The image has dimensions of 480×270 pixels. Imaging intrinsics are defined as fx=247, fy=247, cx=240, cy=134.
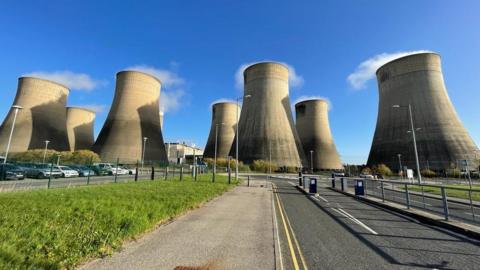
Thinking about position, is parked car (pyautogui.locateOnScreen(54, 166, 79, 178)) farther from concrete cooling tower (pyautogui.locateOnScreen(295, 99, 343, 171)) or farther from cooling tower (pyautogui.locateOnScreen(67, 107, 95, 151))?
concrete cooling tower (pyautogui.locateOnScreen(295, 99, 343, 171))

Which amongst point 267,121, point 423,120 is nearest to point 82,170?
point 267,121

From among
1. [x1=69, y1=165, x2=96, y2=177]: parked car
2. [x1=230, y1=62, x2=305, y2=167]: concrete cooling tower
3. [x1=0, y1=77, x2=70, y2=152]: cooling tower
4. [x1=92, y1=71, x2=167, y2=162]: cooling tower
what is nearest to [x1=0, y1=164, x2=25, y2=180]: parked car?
[x1=69, y1=165, x2=96, y2=177]: parked car

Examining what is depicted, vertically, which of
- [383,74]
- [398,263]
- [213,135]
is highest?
[383,74]

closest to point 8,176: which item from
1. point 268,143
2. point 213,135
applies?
point 268,143

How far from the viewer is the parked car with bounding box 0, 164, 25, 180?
18.7m

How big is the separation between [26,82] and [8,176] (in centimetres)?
4078

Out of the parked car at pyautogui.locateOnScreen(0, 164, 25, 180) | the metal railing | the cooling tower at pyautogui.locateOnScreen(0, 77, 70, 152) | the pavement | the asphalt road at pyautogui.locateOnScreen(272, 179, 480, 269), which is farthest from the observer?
the cooling tower at pyautogui.locateOnScreen(0, 77, 70, 152)

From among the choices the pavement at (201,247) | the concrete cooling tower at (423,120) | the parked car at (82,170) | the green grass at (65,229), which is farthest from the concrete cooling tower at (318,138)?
the green grass at (65,229)

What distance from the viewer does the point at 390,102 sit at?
45812mm

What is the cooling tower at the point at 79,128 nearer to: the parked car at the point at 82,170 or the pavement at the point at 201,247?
the parked car at the point at 82,170

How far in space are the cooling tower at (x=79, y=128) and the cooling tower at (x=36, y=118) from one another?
48.2ft

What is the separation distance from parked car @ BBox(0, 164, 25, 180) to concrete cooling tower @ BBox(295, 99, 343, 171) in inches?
2306

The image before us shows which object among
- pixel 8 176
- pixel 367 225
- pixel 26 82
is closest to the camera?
pixel 367 225

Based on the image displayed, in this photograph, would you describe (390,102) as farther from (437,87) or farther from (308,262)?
(308,262)
